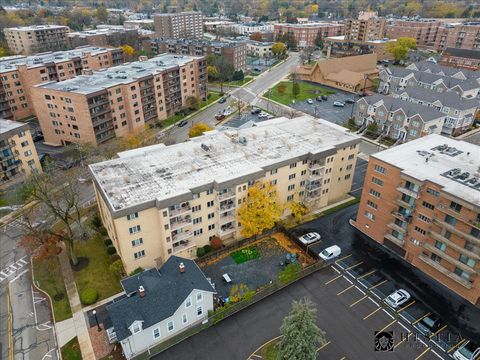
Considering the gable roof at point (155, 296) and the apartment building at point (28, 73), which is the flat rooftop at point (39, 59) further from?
the gable roof at point (155, 296)

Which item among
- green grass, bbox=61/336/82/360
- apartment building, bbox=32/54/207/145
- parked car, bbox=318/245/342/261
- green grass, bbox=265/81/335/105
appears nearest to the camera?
green grass, bbox=61/336/82/360

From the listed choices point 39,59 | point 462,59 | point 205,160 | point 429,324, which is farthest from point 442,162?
point 39,59

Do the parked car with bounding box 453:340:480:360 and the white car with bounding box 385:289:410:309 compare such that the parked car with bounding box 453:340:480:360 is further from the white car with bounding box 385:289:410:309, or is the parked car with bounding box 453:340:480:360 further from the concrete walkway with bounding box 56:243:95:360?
the concrete walkway with bounding box 56:243:95:360

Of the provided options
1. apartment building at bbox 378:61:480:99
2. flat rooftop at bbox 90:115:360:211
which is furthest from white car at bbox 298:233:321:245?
apartment building at bbox 378:61:480:99

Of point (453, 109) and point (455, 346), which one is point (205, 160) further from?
point (453, 109)

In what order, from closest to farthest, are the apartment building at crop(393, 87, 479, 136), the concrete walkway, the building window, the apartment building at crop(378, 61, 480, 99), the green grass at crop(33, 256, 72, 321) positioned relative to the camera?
the concrete walkway, the green grass at crop(33, 256, 72, 321), the building window, the apartment building at crop(393, 87, 479, 136), the apartment building at crop(378, 61, 480, 99)

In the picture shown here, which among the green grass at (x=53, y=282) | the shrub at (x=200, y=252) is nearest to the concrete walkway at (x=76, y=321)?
the green grass at (x=53, y=282)
